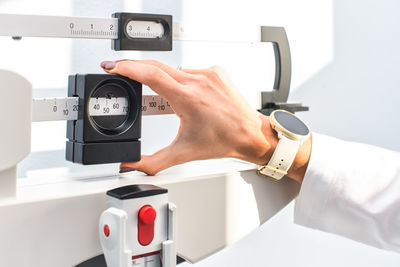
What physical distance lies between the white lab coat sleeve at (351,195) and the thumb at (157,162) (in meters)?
0.24

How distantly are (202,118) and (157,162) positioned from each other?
100 millimetres

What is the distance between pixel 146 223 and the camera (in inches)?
25.0

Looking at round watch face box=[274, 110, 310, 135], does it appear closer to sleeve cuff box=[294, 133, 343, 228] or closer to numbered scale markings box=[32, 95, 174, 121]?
sleeve cuff box=[294, 133, 343, 228]

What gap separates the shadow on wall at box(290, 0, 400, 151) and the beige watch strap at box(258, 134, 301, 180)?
501 millimetres

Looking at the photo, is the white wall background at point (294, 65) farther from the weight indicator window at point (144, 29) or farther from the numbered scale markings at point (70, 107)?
the numbered scale markings at point (70, 107)

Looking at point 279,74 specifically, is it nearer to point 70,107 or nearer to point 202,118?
point 202,118

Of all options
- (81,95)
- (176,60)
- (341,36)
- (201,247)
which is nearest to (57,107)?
(81,95)

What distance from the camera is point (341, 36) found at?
4.73 feet

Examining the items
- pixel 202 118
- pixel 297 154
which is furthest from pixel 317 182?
pixel 202 118

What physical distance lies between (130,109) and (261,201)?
0.28m

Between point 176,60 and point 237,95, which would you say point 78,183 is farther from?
point 176,60

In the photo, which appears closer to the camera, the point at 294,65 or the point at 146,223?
the point at 146,223

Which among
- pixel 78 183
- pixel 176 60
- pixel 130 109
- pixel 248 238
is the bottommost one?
pixel 248 238

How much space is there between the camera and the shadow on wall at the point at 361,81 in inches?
55.8
